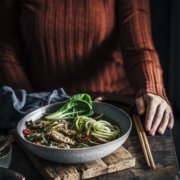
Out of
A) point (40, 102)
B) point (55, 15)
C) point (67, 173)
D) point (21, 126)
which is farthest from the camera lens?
point (55, 15)

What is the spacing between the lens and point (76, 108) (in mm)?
1228

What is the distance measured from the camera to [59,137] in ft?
3.49

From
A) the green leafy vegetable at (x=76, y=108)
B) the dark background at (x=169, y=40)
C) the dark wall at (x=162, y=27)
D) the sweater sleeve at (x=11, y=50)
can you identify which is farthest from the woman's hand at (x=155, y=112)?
the dark wall at (x=162, y=27)

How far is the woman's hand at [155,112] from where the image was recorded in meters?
1.21

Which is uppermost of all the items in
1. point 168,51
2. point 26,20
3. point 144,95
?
point 26,20

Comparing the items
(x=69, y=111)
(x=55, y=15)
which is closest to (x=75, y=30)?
(x=55, y=15)

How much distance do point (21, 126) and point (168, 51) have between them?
1048mm

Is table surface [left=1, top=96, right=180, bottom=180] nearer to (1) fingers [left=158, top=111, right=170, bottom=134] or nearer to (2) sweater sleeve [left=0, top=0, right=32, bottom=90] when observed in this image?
(1) fingers [left=158, top=111, right=170, bottom=134]

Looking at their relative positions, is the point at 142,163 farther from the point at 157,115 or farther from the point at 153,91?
the point at 153,91

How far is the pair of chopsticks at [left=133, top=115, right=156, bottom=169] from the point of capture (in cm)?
104

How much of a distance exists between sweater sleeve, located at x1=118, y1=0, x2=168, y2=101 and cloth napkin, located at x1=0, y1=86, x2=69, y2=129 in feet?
0.87

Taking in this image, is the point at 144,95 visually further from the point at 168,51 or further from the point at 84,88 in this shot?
the point at 168,51

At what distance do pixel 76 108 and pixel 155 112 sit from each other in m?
0.22

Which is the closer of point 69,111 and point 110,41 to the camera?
point 69,111
